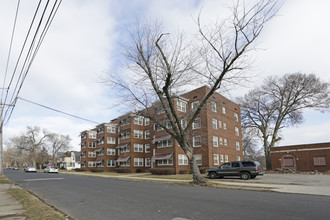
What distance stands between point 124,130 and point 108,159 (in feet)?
34.1

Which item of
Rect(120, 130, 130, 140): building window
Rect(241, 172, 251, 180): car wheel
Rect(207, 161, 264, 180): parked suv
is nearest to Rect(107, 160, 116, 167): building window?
Rect(120, 130, 130, 140): building window

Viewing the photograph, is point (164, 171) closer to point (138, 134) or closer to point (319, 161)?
point (138, 134)

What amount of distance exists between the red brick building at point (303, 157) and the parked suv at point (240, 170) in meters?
16.4

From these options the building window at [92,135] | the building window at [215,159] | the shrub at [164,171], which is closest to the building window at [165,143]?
the shrub at [164,171]

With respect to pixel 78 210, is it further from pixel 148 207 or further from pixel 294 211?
pixel 294 211

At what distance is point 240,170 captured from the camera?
20734 millimetres

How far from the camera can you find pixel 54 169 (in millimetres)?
46531

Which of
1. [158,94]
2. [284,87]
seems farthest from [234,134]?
A: [158,94]

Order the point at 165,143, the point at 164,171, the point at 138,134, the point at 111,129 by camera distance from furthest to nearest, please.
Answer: the point at 111,129
the point at 138,134
the point at 165,143
the point at 164,171

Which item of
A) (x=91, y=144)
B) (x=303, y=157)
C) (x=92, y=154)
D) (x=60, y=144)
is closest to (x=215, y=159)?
(x=303, y=157)

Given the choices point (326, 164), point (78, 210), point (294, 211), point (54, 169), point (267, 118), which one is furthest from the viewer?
point (54, 169)

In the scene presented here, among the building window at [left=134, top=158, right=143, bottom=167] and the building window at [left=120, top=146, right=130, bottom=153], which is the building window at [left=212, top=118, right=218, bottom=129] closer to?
the building window at [left=134, top=158, right=143, bottom=167]

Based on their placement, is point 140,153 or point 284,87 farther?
point 140,153

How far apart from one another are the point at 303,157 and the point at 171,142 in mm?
19440
